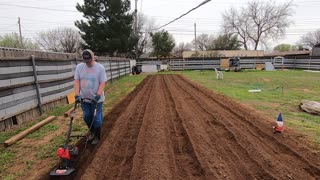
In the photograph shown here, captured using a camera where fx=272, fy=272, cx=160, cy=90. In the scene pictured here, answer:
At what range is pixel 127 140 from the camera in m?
5.79

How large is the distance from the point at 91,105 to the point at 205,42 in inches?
3871

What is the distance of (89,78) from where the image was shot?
215 inches

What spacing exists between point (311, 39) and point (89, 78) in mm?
106719

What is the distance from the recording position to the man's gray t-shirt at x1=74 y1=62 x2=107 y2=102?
546cm

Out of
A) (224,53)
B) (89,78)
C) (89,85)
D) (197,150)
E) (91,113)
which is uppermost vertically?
(224,53)

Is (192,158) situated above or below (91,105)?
below

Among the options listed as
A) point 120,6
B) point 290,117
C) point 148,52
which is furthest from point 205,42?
point 290,117

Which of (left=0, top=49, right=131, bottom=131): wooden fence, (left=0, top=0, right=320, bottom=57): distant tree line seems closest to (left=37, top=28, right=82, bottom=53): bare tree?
(left=0, top=0, right=320, bottom=57): distant tree line

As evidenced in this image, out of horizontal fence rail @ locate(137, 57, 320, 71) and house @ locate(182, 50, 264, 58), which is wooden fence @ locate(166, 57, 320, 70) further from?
house @ locate(182, 50, 264, 58)

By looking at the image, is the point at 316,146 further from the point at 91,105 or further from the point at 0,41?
the point at 0,41

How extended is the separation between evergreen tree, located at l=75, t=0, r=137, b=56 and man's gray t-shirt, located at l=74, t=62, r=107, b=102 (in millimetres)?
33135

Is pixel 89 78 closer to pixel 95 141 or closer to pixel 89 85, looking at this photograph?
pixel 89 85

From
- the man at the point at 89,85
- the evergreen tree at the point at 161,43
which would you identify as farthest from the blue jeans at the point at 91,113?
the evergreen tree at the point at 161,43

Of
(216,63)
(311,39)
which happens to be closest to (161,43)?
(216,63)
